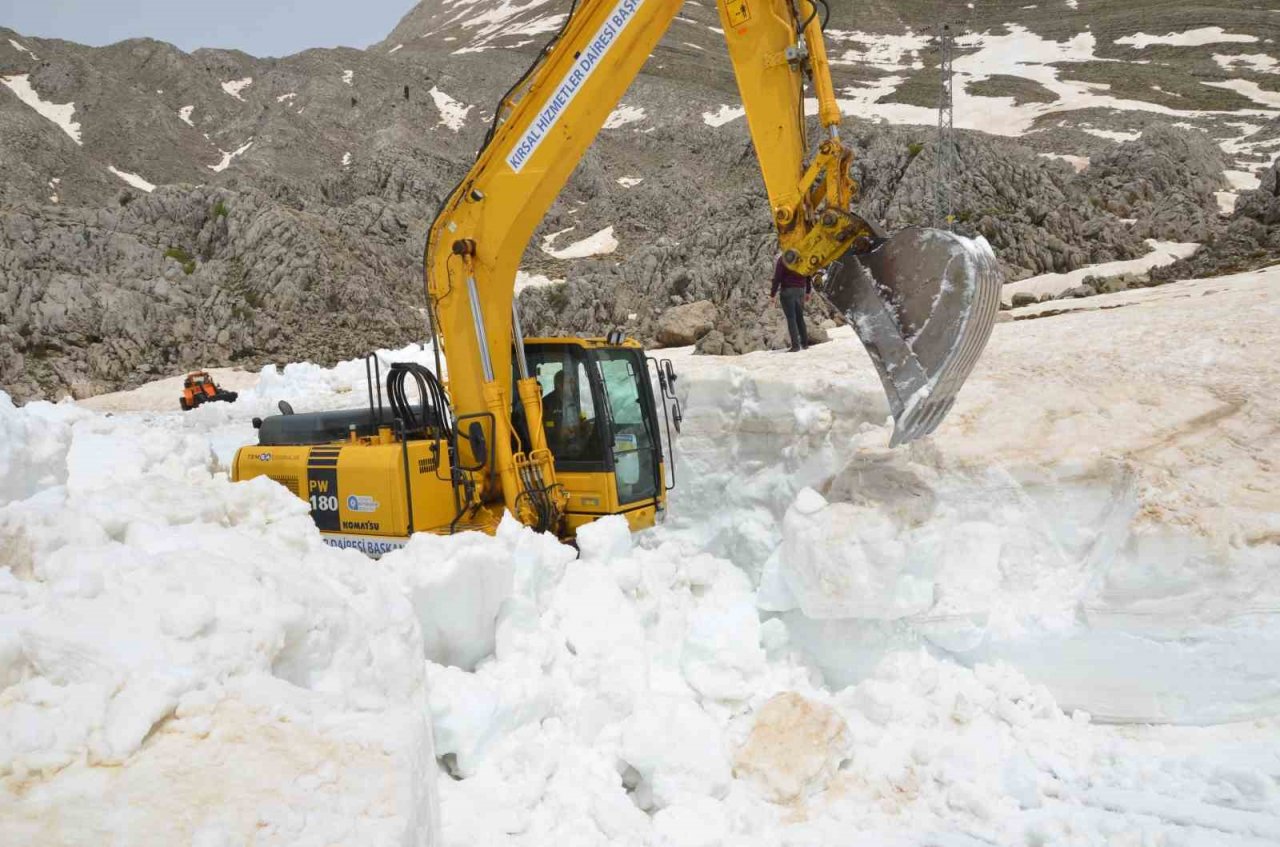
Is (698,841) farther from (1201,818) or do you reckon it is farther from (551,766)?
(1201,818)

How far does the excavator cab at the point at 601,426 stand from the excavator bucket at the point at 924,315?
1566mm

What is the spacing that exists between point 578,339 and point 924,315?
2294 millimetres

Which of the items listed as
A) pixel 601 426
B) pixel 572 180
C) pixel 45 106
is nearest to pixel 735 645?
pixel 601 426

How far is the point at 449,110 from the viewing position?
201 ft

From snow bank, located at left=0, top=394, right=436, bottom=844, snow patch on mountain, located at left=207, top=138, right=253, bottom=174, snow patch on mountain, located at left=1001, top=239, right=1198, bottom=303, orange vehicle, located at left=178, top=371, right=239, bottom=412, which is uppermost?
snow patch on mountain, located at left=207, top=138, right=253, bottom=174

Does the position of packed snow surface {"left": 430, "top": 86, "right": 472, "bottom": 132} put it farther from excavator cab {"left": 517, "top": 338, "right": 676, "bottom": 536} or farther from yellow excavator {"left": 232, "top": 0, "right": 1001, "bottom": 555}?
excavator cab {"left": 517, "top": 338, "right": 676, "bottom": 536}

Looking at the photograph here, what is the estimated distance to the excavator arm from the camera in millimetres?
5031

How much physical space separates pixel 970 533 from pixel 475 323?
344cm

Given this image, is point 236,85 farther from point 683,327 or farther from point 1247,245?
point 1247,245

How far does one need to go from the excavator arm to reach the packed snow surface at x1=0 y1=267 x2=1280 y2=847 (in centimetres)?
94

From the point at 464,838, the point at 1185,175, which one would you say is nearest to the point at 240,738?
the point at 464,838

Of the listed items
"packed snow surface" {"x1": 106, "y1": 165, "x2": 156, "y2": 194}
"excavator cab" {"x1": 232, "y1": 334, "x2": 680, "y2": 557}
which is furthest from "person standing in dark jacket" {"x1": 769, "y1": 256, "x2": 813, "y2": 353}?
"packed snow surface" {"x1": 106, "y1": 165, "x2": 156, "y2": 194}

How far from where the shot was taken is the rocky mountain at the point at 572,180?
22.6 meters

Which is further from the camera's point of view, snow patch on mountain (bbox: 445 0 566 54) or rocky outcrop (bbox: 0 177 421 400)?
snow patch on mountain (bbox: 445 0 566 54)
